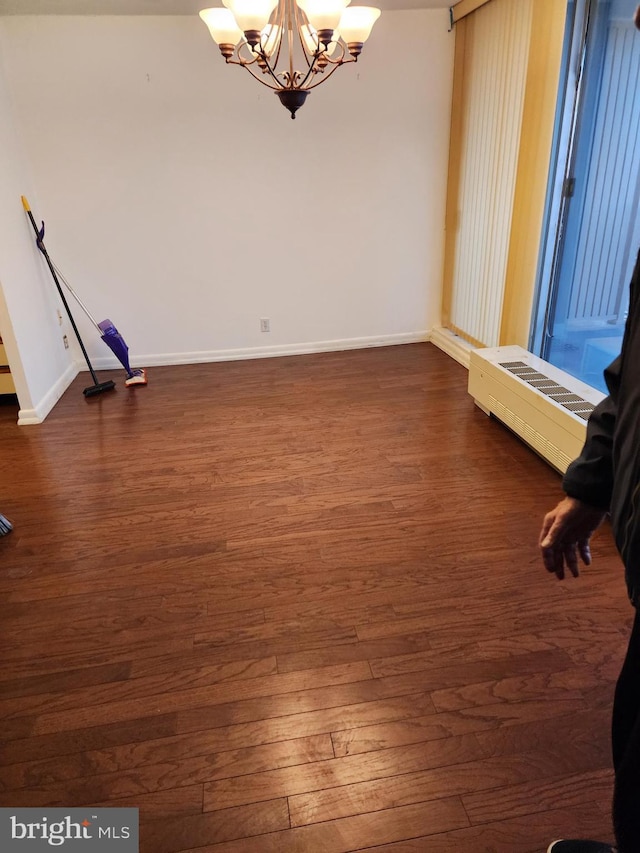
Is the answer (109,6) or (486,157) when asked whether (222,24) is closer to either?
(109,6)

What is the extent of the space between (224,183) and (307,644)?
359 cm

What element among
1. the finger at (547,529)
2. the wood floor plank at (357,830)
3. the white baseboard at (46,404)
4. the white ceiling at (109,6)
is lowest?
the wood floor plank at (357,830)

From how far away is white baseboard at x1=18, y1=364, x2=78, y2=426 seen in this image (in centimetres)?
368

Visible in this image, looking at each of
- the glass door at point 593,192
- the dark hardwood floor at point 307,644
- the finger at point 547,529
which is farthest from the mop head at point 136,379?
the finger at point 547,529

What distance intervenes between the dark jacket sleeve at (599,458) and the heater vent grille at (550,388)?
5.14ft

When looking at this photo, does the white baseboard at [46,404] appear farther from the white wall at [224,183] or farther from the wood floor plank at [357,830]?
the wood floor plank at [357,830]

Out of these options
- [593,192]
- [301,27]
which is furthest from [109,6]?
[593,192]

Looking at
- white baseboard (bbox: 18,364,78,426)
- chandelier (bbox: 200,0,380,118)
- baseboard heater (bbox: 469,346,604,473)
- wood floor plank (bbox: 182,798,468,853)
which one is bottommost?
wood floor plank (bbox: 182,798,468,853)

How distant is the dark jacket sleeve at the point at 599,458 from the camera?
3.37ft

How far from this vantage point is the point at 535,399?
111 inches

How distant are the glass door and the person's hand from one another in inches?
84.2

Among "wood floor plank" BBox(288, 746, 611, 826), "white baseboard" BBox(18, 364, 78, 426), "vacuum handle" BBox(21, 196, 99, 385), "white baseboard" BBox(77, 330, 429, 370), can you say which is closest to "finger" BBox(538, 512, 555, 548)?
"wood floor plank" BBox(288, 746, 611, 826)

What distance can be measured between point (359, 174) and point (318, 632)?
3.68 m

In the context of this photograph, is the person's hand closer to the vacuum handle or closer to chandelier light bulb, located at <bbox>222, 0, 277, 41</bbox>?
chandelier light bulb, located at <bbox>222, 0, 277, 41</bbox>
